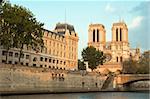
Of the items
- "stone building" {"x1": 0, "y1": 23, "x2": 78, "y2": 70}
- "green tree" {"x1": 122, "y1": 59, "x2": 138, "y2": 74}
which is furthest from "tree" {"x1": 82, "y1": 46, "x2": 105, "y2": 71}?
"green tree" {"x1": 122, "y1": 59, "x2": 138, "y2": 74}

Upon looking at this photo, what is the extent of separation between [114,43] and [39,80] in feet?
320

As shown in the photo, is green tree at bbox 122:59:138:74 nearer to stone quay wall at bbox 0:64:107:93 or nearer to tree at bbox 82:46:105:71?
tree at bbox 82:46:105:71

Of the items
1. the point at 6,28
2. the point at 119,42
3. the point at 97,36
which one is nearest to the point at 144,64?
the point at 119,42

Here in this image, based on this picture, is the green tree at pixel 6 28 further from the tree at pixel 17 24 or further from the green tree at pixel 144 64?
the green tree at pixel 144 64

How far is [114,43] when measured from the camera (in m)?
150

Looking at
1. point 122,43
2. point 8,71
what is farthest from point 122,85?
point 122,43

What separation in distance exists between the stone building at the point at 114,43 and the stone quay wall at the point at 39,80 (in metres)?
69.0

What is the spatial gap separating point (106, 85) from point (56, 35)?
1866cm

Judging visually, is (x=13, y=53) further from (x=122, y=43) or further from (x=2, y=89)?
(x=122, y=43)

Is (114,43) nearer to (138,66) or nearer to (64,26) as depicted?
(138,66)

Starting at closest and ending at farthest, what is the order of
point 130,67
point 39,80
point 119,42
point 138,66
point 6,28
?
1. point 6,28
2. point 39,80
3. point 138,66
4. point 130,67
5. point 119,42

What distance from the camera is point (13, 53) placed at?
72.9 meters

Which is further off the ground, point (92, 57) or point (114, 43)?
point (114, 43)

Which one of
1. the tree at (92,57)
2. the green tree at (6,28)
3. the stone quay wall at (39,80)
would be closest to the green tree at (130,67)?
the tree at (92,57)
